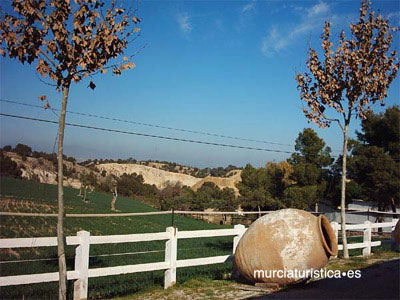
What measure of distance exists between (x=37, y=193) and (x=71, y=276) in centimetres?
3422

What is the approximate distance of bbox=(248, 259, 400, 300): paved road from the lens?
673 centimetres

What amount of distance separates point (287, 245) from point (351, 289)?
54.7 inches

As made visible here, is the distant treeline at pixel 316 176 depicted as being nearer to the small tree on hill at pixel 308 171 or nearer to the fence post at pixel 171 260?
the small tree on hill at pixel 308 171

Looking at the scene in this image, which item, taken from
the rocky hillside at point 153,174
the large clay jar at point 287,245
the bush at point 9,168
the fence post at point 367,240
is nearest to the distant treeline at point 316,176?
the bush at point 9,168

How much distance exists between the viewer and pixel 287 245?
7.18 metres

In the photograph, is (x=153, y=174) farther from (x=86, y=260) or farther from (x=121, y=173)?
(x=86, y=260)

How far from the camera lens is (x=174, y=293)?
294 inches

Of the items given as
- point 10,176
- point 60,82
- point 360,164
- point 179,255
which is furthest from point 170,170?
point 60,82

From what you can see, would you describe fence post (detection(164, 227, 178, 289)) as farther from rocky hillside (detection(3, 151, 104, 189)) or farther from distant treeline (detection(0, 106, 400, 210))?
rocky hillside (detection(3, 151, 104, 189))

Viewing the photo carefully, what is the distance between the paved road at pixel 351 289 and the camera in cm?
673

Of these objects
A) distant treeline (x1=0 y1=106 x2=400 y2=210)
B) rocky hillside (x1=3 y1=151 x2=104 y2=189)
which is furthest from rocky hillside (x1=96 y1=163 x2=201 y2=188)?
distant treeline (x1=0 y1=106 x2=400 y2=210)

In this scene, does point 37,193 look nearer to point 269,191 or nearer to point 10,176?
point 10,176

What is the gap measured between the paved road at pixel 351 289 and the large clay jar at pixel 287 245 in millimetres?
354

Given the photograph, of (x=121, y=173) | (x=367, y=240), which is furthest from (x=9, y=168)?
(x=121, y=173)
